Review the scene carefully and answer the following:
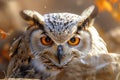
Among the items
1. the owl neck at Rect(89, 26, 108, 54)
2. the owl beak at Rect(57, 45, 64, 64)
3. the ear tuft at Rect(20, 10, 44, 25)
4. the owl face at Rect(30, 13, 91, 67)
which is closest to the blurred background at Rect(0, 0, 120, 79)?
the ear tuft at Rect(20, 10, 44, 25)

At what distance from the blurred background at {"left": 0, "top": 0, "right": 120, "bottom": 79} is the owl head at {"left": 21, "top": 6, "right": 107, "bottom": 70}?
1.58m

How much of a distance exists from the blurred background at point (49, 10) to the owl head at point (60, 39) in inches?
62.1

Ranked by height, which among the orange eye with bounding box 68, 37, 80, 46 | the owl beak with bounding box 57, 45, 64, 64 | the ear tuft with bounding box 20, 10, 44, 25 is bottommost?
the owl beak with bounding box 57, 45, 64, 64

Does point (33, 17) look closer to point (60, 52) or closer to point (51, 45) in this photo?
point (51, 45)

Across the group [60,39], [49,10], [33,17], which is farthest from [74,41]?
[49,10]

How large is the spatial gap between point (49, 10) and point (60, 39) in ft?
5.95

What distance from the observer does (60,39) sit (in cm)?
392

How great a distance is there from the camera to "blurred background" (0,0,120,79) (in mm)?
5785

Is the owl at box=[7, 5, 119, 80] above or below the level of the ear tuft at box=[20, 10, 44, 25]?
below

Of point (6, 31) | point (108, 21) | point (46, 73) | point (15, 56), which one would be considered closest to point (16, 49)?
point (15, 56)

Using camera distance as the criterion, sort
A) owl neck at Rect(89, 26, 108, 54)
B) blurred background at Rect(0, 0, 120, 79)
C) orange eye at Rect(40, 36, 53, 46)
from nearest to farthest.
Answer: orange eye at Rect(40, 36, 53, 46), owl neck at Rect(89, 26, 108, 54), blurred background at Rect(0, 0, 120, 79)

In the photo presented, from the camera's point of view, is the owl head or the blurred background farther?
the blurred background

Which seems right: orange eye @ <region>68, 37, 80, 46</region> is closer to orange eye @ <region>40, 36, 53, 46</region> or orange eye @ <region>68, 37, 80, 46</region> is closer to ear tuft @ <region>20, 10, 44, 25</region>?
orange eye @ <region>40, 36, 53, 46</region>

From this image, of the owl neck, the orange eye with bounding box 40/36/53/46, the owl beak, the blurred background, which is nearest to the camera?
the owl beak
